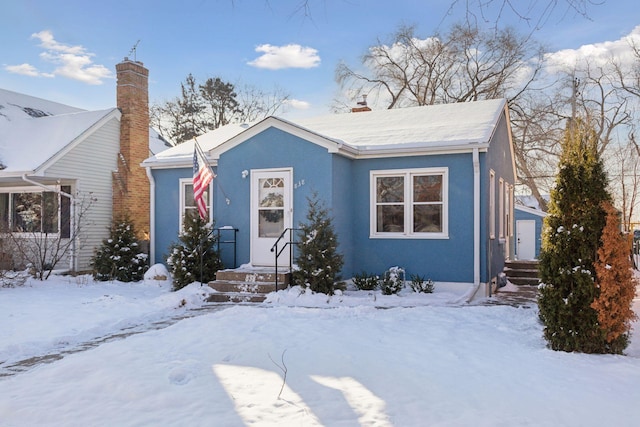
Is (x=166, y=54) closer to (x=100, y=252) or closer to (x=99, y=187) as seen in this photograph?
(x=99, y=187)

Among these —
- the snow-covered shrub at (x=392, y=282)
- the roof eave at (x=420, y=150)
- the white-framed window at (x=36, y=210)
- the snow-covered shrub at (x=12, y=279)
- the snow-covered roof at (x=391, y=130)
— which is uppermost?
the snow-covered roof at (x=391, y=130)

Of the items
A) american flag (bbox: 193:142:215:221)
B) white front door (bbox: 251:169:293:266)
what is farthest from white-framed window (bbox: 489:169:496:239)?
american flag (bbox: 193:142:215:221)

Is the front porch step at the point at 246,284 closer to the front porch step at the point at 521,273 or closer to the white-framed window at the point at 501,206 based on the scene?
the white-framed window at the point at 501,206

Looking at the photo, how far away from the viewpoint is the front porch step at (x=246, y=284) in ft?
32.1

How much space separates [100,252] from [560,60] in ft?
80.1

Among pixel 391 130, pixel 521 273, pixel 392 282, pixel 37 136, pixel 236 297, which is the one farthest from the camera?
pixel 37 136

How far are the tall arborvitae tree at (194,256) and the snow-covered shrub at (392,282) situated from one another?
3.62 m

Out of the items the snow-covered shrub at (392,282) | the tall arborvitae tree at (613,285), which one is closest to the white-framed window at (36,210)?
the snow-covered shrub at (392,282)

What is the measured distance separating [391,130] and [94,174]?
871 centimetres

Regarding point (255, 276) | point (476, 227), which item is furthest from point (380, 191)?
point (255, 276)

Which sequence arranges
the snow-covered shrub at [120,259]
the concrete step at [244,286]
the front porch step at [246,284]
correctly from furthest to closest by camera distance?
1. the snow-covered shrub at [120,259]
2. the concrete step at [244,286]
3. the front porch step at [246,284]

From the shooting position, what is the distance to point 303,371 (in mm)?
5117

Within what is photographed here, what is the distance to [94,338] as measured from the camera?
268 inches

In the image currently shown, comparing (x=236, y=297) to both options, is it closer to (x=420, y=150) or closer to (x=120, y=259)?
(x=120, y=259)
